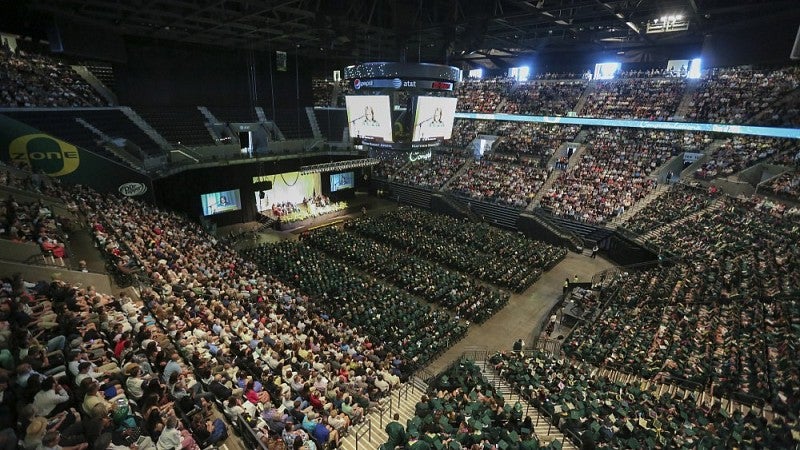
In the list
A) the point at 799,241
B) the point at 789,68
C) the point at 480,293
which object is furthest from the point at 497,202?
the point at 789,68

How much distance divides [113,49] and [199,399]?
2719cm

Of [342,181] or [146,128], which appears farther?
[342,181]

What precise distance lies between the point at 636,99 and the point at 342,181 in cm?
2429

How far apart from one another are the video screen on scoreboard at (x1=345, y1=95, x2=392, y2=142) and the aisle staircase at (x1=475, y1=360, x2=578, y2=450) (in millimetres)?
9785

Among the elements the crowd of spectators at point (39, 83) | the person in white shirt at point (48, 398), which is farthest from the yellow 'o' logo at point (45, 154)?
the person in white shirt at point (48, 398)

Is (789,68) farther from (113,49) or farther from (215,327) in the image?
(113,49)

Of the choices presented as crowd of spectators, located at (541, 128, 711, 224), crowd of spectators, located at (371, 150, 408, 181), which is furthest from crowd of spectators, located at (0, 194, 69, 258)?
crowd of spectators, located at (371, 150, 408, 181)

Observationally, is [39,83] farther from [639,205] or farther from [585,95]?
[585,95]

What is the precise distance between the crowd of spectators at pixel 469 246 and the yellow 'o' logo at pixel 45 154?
14.3 m

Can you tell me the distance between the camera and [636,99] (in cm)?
2964

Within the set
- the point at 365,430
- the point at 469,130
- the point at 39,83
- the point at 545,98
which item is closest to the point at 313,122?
the point at 469,130

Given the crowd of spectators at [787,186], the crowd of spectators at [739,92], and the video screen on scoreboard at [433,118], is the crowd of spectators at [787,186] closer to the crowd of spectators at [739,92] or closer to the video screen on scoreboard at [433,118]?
the crowd of spectators at [739,92]

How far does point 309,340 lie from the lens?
10.6 meters

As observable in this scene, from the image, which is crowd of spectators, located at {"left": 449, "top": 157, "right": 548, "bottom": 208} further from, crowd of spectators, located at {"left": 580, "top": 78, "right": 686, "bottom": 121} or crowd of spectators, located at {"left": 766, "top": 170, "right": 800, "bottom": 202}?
crowd of spectators, located at {"left": 766, "top": 170, "right": 800, "bottom": 202}
